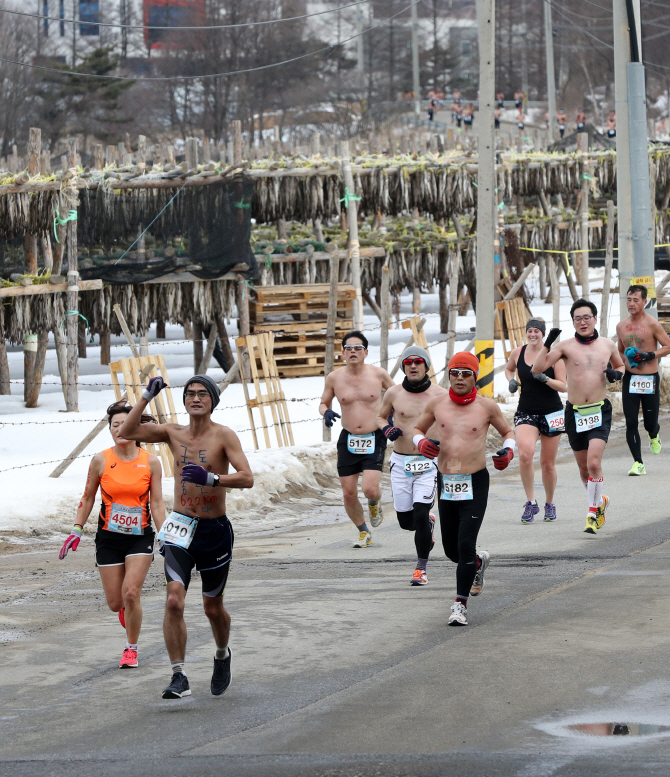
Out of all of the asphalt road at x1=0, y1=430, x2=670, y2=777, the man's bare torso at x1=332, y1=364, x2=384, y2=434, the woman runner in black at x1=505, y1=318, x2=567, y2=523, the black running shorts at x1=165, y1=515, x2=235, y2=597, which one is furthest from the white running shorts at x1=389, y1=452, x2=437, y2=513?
the black running shorts at x1=165, y1=515, x2=235, y2=597

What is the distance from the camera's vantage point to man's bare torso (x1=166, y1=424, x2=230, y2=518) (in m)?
6.85

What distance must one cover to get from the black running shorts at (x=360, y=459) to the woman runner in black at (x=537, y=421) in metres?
1.45

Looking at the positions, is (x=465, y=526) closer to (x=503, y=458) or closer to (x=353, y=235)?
(x=503, y=458)

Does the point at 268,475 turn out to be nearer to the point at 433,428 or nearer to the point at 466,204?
the point at 433,428

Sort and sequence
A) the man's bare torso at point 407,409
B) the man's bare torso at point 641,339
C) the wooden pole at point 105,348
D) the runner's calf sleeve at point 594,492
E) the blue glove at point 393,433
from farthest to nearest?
the wooden pole at point 105,348, the man's bare torso at point 641,339, the runner's calf sleeve at point 594,492, the man's bare torso at point 407,409, the blue glove at point 393,433

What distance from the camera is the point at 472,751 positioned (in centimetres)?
552

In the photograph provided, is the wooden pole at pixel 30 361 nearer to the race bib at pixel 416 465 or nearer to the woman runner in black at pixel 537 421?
the woman runner in black at pixel 537 421

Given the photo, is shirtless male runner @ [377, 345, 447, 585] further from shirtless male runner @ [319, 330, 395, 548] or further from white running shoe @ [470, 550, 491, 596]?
shirtless male runner @ [319, 330, 395, 548]

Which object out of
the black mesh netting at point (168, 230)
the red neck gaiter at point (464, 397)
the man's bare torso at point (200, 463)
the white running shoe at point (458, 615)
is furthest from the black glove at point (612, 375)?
the black mesh netting at point (168, 230)

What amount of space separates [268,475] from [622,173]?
821cm

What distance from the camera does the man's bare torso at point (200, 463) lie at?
22.5 feet

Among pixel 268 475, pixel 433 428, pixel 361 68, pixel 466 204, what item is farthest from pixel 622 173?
pixel 361 68

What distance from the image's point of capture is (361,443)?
11.5m

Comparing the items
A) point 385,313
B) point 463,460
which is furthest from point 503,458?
point 385,313
